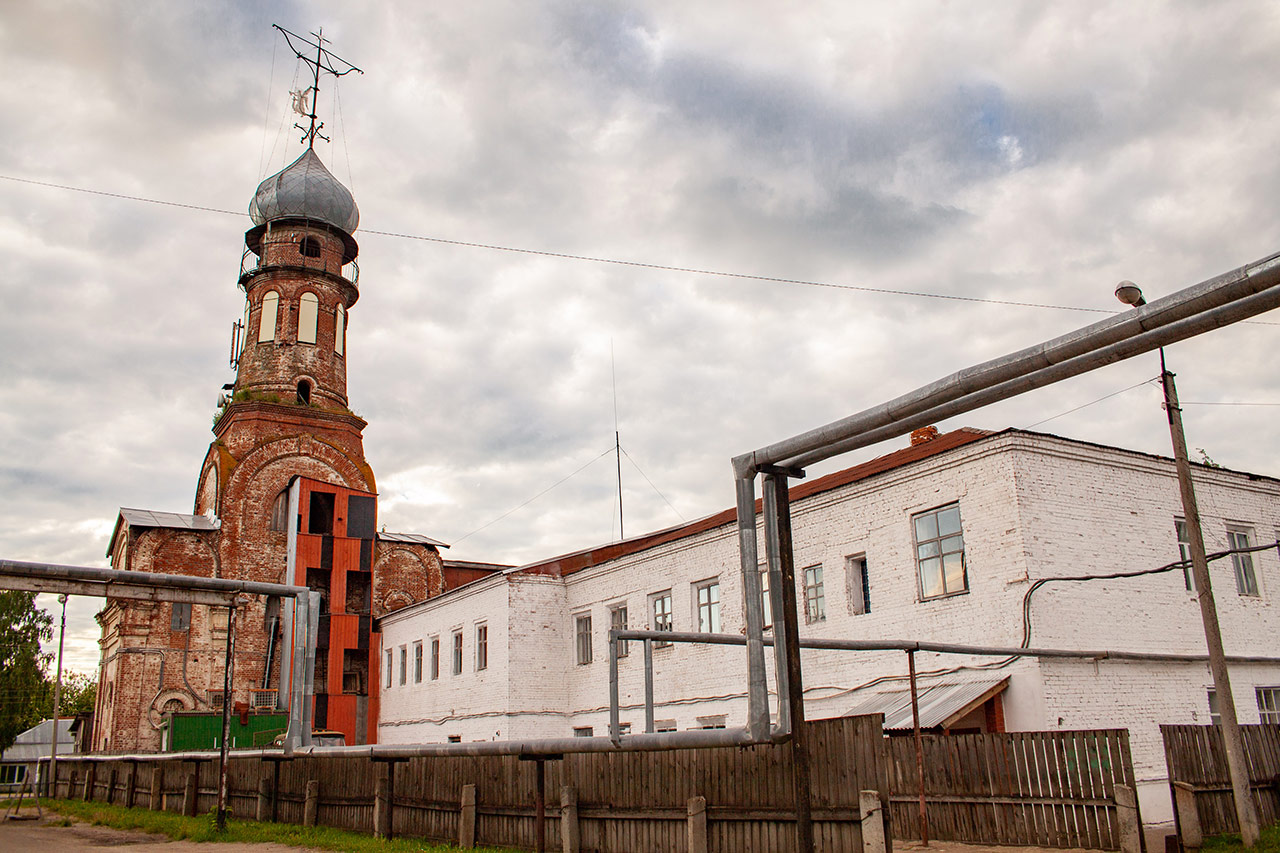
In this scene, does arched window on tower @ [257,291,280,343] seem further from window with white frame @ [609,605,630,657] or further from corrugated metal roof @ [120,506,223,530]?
window with white frame @ [609,605,630,657]

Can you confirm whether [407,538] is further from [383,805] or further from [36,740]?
[36,740]

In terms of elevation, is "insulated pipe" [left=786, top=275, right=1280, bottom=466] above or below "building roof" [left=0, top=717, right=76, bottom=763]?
above

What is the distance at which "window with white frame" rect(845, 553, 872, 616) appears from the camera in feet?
55.1

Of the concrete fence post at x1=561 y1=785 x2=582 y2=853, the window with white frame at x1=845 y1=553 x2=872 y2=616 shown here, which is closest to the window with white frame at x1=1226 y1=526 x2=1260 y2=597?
the window with white frame at x1=845 y1=553 x2=872 y2=616

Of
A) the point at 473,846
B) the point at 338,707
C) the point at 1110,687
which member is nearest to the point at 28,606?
the point at 338,707

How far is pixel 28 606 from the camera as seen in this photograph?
49.3 meters

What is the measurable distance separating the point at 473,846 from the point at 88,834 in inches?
373

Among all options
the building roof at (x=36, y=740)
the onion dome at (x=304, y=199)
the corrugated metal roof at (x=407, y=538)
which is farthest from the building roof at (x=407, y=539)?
the building roof at (x=36, y=740)

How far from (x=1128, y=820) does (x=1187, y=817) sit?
0.72 m

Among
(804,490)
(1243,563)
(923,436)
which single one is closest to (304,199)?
(804,490)

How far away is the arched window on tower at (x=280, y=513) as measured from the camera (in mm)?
34031

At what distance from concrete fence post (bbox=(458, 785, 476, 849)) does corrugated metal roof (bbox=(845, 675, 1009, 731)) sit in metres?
5.31

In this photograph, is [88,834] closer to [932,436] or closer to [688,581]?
[688,581]

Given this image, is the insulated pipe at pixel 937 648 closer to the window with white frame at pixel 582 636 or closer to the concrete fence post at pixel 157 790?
the window with white frame at pixel 582 636
